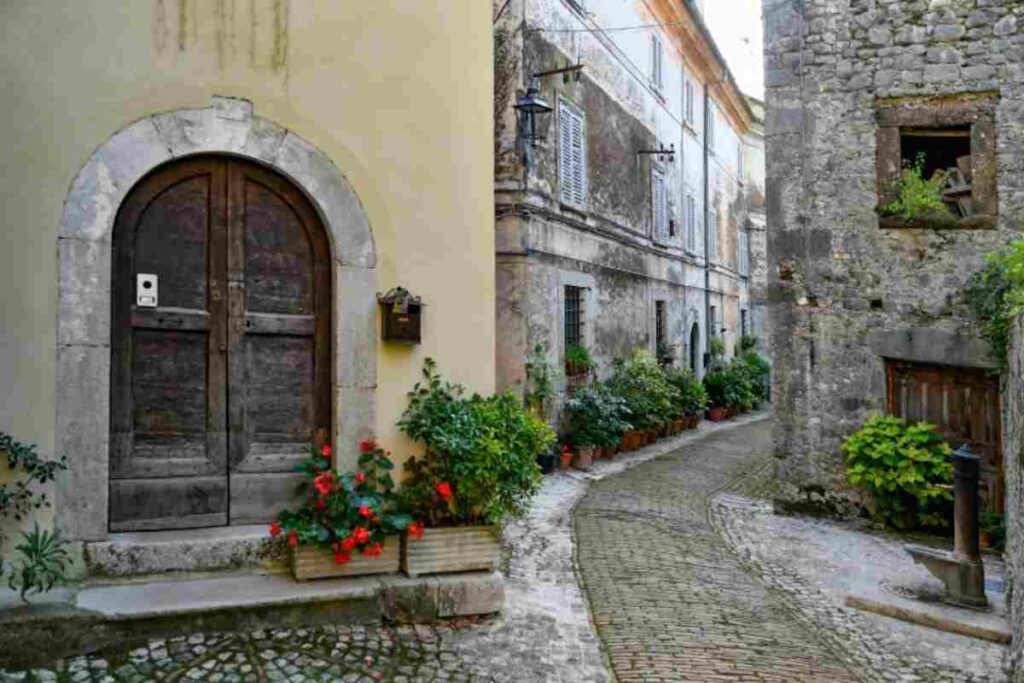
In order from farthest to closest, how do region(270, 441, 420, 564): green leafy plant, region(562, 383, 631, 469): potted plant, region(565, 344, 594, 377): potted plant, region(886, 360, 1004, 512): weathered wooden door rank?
region(565, 344, 594, 377): potted plant < region(562, 383, 631, 469): potted plant < region(886, 360, 1004, 512): weathered wooden door < region(270, 441, 420, 564): green leafy plant

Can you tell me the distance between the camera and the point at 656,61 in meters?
15.8

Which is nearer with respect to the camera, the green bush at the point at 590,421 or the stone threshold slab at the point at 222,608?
the stone threshold slab at the point at 222,608

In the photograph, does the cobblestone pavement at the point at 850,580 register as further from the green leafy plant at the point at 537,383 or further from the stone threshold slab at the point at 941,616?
the green leafy plant at the point at 537,383

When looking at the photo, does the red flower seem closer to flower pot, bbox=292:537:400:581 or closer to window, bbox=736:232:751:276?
flower pot, bbox=292:537:400:581

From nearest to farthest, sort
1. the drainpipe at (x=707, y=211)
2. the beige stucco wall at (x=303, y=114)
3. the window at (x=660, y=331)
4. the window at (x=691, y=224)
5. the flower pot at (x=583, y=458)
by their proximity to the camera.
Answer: the beige stucco wall at (x=303, y=114) < the flower pot at (x=583, y=458) < the window at (x=660, y=331) < the window at (x=691, y=224) < the drainpipe at (x=707, y=211)

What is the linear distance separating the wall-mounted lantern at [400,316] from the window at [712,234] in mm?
16916

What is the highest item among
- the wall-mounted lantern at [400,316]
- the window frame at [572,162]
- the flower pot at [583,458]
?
the window frame at [572,162]

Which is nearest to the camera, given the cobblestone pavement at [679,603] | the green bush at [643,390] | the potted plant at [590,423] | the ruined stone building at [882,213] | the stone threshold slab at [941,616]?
the cobblestone pavement at [679,603]

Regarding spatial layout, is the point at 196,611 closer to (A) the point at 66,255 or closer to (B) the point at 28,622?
(B) the point at 28,622

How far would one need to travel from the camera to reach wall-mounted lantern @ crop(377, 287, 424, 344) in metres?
4.30

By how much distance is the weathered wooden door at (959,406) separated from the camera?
7.39 m

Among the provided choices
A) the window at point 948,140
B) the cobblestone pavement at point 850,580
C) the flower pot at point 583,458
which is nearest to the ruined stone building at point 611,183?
the flower pot at point 583,458

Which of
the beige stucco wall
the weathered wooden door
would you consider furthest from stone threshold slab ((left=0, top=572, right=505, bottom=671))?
the weathered wooden door

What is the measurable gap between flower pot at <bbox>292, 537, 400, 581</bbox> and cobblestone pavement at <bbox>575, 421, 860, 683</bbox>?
1347mm
